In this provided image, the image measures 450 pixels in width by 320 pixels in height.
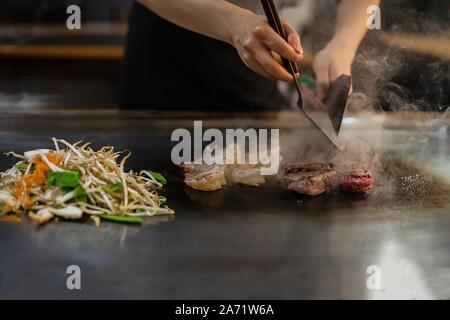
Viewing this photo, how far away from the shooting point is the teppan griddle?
60.4 inches

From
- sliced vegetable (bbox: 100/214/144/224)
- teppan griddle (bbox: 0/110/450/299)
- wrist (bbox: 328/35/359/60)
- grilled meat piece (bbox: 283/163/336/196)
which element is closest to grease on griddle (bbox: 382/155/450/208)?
teppan griddle (bbox: 0/110/450/299)

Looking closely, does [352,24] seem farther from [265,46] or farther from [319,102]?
[265,46]

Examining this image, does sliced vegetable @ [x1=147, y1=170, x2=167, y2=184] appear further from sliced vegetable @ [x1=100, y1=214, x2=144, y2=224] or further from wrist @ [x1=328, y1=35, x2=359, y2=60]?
wrist @ [x1=328, y1=35, x2=359, y2=60]

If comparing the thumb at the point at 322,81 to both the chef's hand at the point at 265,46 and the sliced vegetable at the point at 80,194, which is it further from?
the sliced vegetable at the point at 80,194

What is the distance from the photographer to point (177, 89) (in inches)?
135

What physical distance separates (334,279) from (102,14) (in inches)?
139

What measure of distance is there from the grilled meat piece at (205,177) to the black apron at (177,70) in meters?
1.15

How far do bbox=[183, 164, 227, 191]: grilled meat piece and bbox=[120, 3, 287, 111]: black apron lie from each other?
3.79 feet

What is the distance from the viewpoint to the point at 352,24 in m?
2.84

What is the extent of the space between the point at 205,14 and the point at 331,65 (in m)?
0.60

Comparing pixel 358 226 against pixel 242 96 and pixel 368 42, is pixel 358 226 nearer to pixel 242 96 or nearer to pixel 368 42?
pixel 368 42
